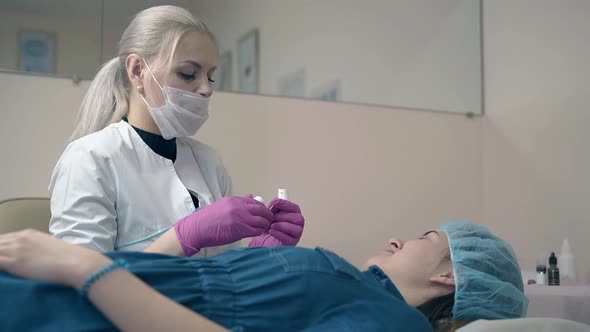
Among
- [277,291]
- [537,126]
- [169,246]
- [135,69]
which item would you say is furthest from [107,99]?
[537,126]

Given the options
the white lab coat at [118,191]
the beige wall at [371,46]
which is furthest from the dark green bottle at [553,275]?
the white lab coat at [118,191]

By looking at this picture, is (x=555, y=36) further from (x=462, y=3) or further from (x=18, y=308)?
(x=18, y=308)

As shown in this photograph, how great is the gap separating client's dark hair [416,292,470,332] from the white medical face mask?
74cm

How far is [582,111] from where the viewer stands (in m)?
2.69

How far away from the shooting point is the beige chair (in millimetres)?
1724

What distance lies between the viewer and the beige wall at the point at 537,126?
270 centimetres

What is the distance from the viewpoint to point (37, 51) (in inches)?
93.0

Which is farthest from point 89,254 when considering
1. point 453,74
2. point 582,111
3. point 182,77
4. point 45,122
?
point 453,74

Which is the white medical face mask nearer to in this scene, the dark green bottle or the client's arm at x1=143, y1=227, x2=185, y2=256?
the client's arm at x1=143, y1=227, x2=185, y2=256

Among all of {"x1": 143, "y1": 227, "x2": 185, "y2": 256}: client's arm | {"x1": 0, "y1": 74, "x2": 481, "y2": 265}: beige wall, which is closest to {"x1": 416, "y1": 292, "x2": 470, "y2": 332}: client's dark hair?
{"x1": 143, "y1": 227, "x2": 185, "y2": 256}: client's arm

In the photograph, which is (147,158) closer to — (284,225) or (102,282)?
(284,225)

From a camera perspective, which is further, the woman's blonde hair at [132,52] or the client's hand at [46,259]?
the woman's blonde hair at [132,52]

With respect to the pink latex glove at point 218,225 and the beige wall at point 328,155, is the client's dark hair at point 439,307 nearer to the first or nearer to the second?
the pink latex glove at point 218,225

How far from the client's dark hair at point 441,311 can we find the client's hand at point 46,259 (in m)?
0.78
